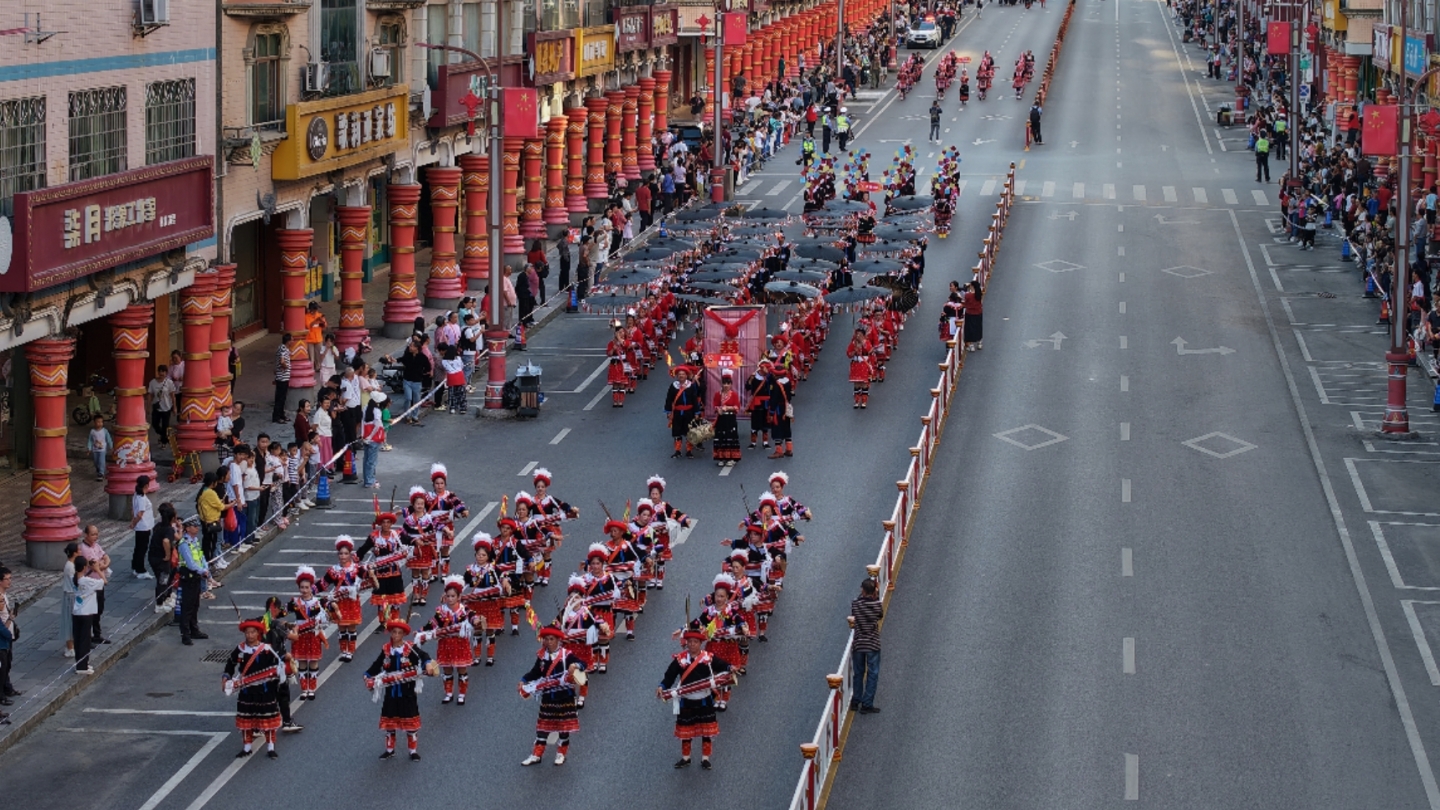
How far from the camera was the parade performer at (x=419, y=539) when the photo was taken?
3297cm

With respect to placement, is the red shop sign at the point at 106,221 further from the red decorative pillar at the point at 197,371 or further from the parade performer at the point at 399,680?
the parade performer at the point at 399,680

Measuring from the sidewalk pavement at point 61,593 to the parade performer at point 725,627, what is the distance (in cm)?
815

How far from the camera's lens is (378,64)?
50250 mm

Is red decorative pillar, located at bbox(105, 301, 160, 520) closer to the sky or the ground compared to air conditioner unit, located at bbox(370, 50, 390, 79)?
A: closer to the ground

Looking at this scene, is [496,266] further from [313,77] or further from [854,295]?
[854,295]

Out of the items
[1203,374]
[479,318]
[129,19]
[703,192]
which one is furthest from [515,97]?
[703,192]

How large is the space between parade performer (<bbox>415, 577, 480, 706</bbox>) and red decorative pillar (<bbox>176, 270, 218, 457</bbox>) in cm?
1262

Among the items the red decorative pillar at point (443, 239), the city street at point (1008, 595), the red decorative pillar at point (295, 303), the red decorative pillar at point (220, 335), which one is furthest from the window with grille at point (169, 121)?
the red decorative pillar at point (443, 239)

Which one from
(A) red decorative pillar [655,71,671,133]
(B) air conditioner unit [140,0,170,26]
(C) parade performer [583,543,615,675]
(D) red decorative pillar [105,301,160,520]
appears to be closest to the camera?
(C) parade performer [583,543,615,675]

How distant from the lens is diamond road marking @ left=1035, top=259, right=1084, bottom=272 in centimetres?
6369

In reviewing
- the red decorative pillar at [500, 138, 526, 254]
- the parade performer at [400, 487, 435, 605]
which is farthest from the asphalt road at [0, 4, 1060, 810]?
the red decorative pillar at [500, 138, 526, 254]

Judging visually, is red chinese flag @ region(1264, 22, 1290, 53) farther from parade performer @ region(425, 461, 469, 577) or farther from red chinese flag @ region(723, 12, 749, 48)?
parade performer @ region(425, 461, 469, 577)

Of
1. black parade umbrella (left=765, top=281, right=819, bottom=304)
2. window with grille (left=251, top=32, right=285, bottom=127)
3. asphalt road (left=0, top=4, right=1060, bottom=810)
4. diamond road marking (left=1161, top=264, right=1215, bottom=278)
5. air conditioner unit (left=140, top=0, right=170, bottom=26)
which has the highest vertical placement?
air conditioner unit (left=140, top=0, right=170, bottom=26)

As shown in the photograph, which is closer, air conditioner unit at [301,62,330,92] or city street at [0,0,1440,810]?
city street at [0,0,1440,810]
